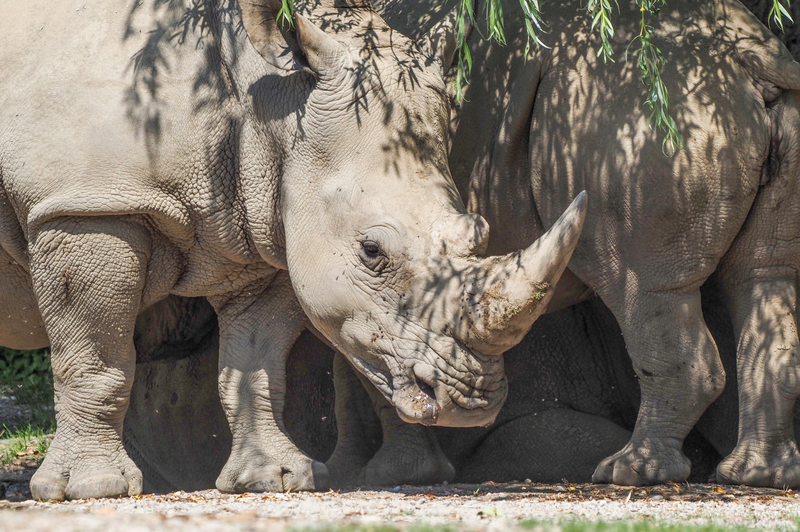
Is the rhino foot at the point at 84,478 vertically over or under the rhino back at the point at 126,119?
under

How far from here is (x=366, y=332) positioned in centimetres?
→ 608

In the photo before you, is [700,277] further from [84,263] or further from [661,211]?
[84,263]

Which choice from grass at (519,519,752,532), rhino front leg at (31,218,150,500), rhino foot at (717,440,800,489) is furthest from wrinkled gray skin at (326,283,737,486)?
grass at (519,519,752,532)

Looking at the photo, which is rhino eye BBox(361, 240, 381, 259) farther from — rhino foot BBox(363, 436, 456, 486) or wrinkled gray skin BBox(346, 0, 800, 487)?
rhino foot BBox(363, 436, 456, 486)

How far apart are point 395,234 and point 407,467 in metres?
2.05

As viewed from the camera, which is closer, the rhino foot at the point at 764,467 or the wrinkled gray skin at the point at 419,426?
the rhino foot at the point at 764,467

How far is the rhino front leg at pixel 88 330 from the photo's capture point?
21.2ft

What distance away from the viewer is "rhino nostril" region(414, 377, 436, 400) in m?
5.85

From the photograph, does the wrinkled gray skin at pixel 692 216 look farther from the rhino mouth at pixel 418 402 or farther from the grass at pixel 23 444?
the grass at pixel 23 444

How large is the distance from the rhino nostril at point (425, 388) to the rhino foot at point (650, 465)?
1.44 metres

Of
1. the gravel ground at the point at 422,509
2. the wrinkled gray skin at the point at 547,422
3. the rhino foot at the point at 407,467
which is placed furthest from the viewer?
the wrinkled gray skin at the point at 547,422

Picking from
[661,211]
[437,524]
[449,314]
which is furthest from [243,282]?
→ [437,524]

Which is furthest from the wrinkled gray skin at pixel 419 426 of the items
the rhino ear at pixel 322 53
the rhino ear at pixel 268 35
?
the rhino ear at pixel 322 53

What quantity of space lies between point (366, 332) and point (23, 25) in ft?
8.96
